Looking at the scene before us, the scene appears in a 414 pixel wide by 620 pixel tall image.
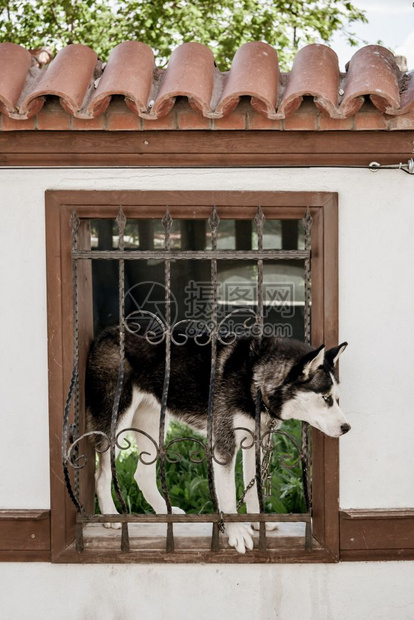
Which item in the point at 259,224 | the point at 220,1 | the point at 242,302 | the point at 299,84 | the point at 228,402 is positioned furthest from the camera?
the point at 242,302

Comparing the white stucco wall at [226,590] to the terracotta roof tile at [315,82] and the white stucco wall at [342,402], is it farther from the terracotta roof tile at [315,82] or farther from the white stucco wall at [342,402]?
the terracotta roof tile at [315,82]

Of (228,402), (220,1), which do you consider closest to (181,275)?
(220,1)

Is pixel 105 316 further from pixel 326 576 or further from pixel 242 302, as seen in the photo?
pixel 326 576

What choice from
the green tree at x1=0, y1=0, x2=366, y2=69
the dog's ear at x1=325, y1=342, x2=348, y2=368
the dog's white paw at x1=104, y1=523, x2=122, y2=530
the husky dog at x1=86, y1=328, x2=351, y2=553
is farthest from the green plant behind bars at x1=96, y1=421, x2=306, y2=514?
the green tree at x1=0, y1=0, x2=366, y2=69

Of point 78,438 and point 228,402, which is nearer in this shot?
point 78,438

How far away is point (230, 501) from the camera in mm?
3969

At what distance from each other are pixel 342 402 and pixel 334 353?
0.34m

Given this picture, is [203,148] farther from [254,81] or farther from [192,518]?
[192,518]

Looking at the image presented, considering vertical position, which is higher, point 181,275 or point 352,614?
point 181,275

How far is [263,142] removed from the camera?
3652 mm

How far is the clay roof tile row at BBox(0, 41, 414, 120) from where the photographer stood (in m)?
3.40

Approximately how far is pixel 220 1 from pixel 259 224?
931cm

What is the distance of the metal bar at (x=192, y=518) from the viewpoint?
3748 mm

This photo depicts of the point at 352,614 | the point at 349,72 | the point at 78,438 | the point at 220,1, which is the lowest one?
the point at 352,614
